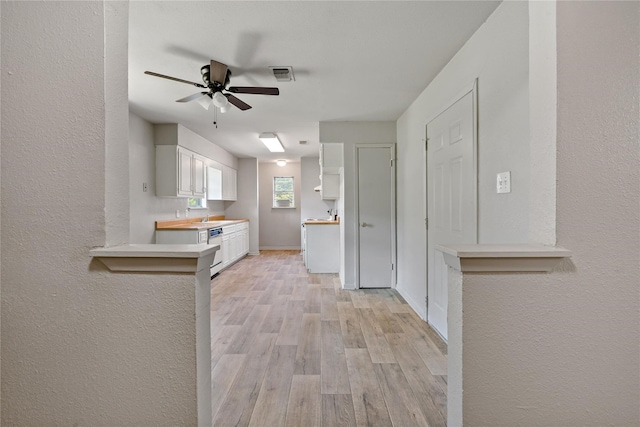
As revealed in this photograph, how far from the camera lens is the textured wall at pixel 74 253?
0.96 meters

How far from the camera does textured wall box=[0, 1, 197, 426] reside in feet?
3.15

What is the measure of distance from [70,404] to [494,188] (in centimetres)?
220

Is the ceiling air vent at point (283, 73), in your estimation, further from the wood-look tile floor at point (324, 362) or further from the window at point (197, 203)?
the window at point (197, 203)

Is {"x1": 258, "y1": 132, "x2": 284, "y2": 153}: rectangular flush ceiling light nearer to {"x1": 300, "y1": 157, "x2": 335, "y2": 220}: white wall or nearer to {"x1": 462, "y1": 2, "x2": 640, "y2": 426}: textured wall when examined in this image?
{"x1": 300, "y1": 157, "x2": 335, "y2": 220}: white wall

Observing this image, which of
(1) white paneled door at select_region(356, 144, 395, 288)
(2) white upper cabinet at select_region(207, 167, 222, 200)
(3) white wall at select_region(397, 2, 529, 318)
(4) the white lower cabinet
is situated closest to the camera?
(3) white wall at select_region(397, 2, 529, 318)

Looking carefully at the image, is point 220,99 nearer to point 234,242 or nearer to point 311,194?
point 234,242

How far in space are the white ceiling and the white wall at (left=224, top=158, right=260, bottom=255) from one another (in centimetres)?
375

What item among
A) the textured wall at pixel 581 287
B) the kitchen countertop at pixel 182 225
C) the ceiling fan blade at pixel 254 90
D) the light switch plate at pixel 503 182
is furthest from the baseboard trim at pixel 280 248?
the textured wall at pixel 581 287

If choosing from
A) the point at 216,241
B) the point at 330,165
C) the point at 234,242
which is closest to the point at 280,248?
the point at 234,242

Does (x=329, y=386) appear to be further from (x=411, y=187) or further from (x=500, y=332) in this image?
(x=411, y=187)

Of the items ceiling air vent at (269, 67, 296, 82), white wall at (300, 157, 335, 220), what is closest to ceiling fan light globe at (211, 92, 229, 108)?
ceiling air vent at (269, 67, 296, 82)

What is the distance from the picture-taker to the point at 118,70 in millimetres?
1014

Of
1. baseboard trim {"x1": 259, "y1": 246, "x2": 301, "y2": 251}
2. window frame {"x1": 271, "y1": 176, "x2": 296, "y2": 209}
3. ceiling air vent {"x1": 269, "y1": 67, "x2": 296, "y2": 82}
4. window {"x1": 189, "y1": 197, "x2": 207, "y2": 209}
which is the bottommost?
baseboard trim {"x1": 259, "y1": 246, "x2": 301, "y2": 251}

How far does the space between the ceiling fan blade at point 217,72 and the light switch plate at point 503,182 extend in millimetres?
2093
